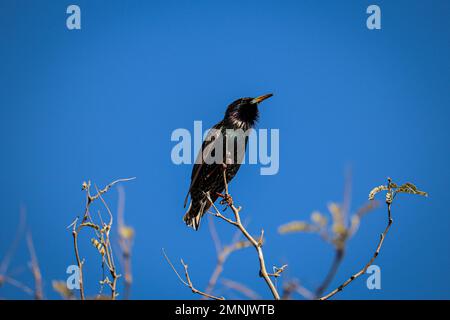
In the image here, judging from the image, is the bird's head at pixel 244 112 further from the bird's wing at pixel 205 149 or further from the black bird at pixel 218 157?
the bird's wing at pixel 205 149

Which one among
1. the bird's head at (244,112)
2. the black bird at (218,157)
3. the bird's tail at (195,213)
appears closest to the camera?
the black bird at (218,157)

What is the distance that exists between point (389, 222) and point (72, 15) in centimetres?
689

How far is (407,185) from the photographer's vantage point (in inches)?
140

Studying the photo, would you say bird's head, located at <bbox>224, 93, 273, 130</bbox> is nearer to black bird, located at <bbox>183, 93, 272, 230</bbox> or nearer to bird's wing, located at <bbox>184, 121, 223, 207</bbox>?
black bird, located at <bbox>183, 93, 272, 230</bbox>

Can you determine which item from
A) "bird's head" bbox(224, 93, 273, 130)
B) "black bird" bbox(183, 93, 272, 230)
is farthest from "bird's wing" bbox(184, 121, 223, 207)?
"bird's head" bbox(224, 93, 273, 130)

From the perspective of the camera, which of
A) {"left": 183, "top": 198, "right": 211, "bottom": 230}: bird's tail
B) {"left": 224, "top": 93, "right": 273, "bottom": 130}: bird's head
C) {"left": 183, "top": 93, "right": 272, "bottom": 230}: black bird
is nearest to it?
{"left": 183, "top": 93, "right": 272, "bottom": 230}: black bird

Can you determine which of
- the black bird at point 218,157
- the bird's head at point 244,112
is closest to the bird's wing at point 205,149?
the black bird at point 218,157

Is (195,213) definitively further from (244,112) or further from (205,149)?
(244,112)

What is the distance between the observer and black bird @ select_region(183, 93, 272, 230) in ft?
24.5

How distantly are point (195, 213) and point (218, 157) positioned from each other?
1.01 m

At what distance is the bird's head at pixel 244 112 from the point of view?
26.5ft

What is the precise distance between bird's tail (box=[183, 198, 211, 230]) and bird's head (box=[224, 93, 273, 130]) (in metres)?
1.43
